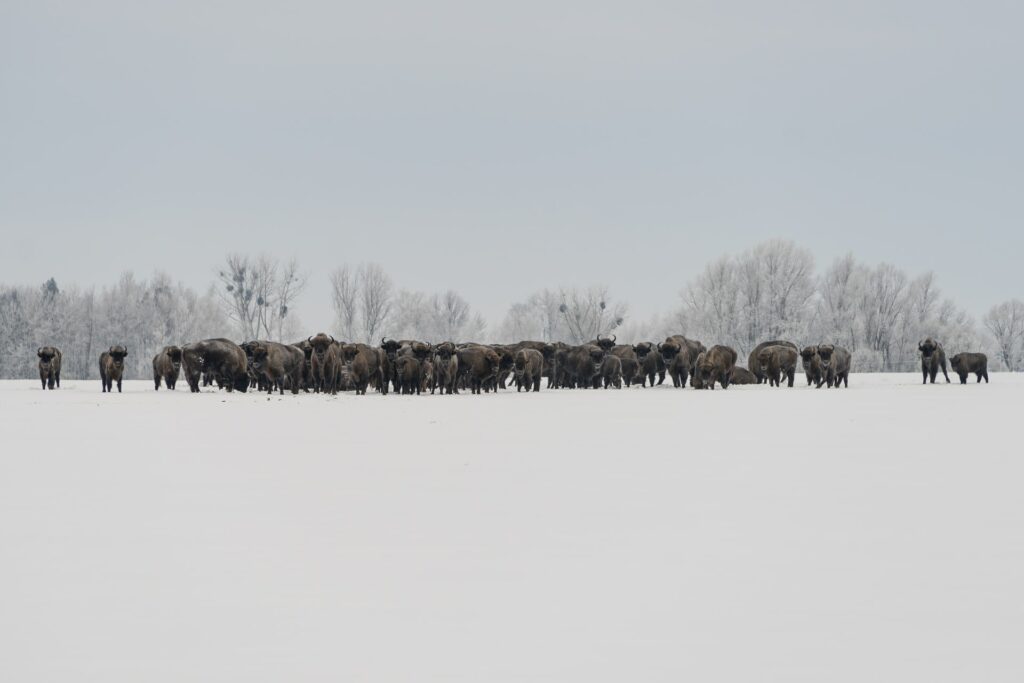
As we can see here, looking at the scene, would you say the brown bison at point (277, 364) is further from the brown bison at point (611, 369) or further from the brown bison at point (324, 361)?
the brown bison at point (611, 369)

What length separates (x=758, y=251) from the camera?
86188 mm

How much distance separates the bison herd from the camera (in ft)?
116

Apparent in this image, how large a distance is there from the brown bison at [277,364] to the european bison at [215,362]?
548mm

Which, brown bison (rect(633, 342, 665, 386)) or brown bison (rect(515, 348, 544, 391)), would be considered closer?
brown bison (rect(515, 348, 544, 391))

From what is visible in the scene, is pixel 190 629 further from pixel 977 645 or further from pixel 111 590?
pixel 977 645

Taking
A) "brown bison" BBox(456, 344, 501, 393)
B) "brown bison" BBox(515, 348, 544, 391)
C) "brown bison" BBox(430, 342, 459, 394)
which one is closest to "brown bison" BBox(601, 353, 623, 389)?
"brown bison" BBox(515, 348, 544, 391)

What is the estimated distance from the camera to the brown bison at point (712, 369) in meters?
40.7

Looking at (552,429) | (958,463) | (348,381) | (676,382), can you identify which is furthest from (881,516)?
(676,382)

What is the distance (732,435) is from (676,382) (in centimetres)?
2701

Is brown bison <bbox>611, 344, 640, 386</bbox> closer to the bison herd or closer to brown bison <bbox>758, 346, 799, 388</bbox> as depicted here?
the bison herd

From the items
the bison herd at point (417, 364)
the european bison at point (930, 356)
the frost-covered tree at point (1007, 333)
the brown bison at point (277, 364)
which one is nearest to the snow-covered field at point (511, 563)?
the brown bison at point (277, 364)

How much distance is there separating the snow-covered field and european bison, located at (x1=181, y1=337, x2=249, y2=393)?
20.4 meters

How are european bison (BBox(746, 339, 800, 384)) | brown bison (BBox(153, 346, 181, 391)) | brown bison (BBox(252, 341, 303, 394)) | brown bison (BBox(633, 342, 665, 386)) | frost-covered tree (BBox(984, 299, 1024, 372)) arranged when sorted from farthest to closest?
frost-covered tree (BBox(984, 299, 1024, 372))
european bison (BBox(746, 339, 800, 384))
brown bison (BBox(633, 342, 665, 386))
brown bison (BBox(153, 346, 181, 391))
brown bison (BBox(252, 341, 303, 394))

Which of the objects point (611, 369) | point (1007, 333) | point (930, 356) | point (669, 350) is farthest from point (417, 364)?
point (1007, 333)
